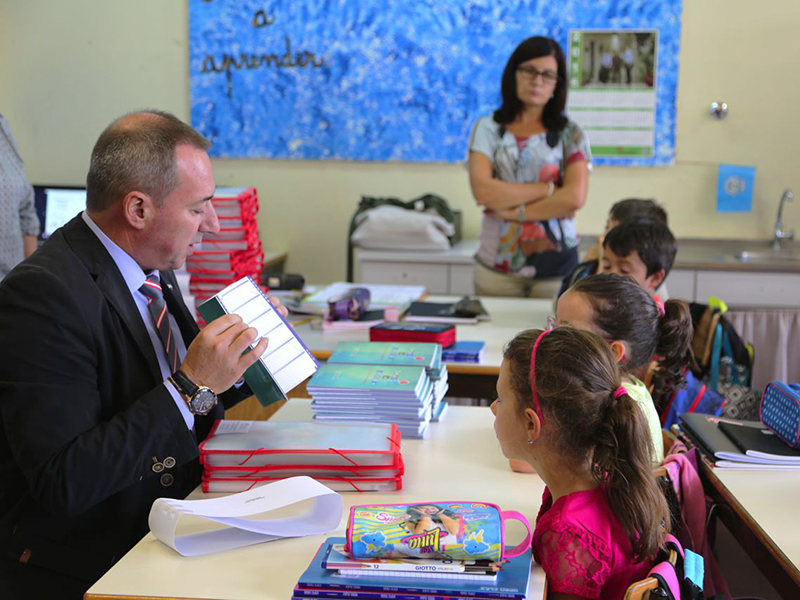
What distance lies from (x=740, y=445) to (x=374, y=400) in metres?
0.77

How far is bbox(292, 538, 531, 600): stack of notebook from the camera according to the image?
3.88ft

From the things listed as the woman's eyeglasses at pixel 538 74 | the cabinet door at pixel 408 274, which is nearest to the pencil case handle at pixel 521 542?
the woman's eyeglasses at pixel 538 74

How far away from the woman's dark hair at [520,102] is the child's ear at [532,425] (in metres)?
2.19

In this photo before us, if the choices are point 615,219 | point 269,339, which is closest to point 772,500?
point 269,339

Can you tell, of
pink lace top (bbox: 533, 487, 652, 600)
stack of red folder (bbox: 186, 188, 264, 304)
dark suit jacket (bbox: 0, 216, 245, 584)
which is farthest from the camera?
stack of red folder (bbox: 186, 188, 264, 304)

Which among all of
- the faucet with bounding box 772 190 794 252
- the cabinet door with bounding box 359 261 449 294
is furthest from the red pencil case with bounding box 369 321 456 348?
the faucet with bounding box 772 190 794 252

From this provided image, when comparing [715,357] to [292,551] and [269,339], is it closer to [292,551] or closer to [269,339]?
[269,339]

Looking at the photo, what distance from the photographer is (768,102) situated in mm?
4469

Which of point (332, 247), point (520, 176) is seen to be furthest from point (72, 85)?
point (520, 176)

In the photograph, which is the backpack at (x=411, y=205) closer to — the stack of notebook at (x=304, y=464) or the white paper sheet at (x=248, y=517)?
the stack of notebook at (x=304, y=464)

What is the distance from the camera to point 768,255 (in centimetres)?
441

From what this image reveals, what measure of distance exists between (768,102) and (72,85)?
3.77m

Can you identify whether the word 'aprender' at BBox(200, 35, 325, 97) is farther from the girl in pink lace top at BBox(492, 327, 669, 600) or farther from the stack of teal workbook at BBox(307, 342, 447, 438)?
the girl in pink lace top at BBox(492, 327, 669, 600)

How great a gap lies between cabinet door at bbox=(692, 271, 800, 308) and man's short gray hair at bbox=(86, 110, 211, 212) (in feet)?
10.3
